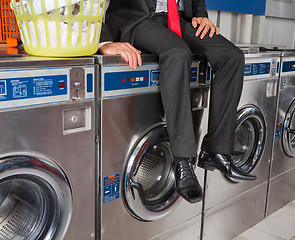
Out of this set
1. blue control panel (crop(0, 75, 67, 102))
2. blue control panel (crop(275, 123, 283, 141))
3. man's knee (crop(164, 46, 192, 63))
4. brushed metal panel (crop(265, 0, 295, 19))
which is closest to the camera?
blue control panel (crop(0, 75, 67, 102))

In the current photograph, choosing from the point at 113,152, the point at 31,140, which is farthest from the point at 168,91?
the point at 31,140

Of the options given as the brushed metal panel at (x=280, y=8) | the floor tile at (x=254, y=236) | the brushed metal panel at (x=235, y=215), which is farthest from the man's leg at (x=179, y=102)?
the brushed metal panel at (x=280, y=8)

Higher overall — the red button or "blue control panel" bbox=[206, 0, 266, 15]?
"blue control panel" bbox=[206, 0, 266, 15]

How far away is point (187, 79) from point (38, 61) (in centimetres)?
68

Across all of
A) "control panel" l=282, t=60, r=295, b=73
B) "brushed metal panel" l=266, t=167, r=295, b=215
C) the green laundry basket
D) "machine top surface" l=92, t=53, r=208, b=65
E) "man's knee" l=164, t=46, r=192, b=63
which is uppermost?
the green laundry basket

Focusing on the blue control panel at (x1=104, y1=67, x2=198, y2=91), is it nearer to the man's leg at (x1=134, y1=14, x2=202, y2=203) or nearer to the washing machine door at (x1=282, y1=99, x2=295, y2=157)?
the man's leg at (x1=134, y1=14, x2=202, y2=203)

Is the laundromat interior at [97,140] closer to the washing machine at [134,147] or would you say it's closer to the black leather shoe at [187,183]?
the washing machine at [134,147]

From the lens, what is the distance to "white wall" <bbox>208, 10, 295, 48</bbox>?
3.63 meters

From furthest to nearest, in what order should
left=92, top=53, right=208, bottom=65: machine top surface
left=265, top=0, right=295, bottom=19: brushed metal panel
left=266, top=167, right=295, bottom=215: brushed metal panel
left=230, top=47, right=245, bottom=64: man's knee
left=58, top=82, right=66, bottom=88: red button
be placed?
1. left=265, top=0, right=295, bottom=19: brushed metal panel
2. left=266, top=167, right=295, bottom=215: brushed metal panel
3. left=230, top=47, right=245, bottom=64: man's knee
4. left=92, top=53, right=208, bottom=65: machine top surface
5. left=58, top=82, right=66, bottom=88: red button

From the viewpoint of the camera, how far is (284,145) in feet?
9.79

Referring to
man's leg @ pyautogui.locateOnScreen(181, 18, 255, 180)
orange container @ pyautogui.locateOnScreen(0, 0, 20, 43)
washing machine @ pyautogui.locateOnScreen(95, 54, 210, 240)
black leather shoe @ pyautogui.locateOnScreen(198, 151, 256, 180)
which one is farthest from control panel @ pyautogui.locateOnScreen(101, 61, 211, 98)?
orange container @ pyautogui.locateOnScreen(0, 0, 20, 43)

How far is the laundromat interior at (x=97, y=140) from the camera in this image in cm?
141

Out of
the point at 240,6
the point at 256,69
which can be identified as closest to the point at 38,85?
the point at 256,69

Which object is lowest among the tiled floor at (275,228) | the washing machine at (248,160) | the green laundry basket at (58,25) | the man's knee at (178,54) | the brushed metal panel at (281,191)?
the tiled floor at (275,228)
